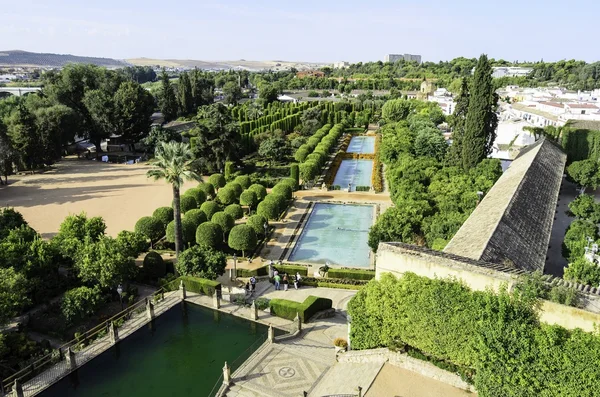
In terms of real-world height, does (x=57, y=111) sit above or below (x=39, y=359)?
above

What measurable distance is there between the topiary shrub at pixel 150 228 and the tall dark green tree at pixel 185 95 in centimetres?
6090

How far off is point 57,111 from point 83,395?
47134 mm

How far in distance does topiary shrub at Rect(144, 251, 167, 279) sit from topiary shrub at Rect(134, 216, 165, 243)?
12.6ft

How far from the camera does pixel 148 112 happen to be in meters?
62.5

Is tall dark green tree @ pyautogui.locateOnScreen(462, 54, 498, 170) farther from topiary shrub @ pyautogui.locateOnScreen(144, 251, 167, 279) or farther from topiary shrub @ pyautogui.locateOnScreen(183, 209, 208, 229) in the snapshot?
topiary shrub @ pyautogui.locateOnScreen(144, 251, 167, 279)

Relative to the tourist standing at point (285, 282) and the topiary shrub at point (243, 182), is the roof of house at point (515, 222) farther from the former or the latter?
the topiary shrub at point (243, 182)

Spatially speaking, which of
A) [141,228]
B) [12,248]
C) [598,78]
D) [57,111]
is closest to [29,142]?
[57,111]

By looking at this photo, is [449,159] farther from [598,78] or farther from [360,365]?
[598,78]

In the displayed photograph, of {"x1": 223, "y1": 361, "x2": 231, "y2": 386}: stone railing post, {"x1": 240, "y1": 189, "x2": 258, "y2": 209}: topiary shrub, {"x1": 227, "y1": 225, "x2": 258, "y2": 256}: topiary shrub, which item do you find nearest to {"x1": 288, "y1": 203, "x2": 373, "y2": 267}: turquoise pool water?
{"x1": 227, "y1": 225, "x2": 258, "y2": 256}: topiary shrub

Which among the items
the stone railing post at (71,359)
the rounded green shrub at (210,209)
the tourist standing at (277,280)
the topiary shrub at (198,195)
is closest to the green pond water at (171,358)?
the stone railing post at (71,359)

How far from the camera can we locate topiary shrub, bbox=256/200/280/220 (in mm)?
33531

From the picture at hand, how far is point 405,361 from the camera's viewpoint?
1616 centimetres

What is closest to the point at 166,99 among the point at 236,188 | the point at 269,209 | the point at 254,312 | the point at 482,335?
the point at 236,188

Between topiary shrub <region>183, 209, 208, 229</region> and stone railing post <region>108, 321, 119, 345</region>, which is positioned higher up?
topiary shrub <region>183, 209, 208, 229</region>
